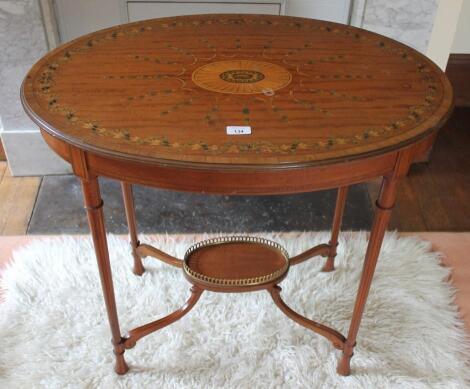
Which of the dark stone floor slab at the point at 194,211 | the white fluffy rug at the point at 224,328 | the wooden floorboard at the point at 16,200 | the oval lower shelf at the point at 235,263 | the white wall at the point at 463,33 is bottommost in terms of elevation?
the wooden floorboard at the point at 16,200

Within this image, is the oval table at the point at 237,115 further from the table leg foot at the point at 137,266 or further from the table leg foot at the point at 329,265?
the table leg foot at the point at 329,265

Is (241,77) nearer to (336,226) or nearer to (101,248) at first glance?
(101,248)

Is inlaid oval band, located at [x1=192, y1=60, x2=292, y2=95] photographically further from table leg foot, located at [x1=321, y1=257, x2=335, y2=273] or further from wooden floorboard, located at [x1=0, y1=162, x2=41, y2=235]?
wooden floorboard, located at [x1=0, y1=162, x2=41, y2=235]

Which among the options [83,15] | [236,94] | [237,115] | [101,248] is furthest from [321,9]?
[101,248]

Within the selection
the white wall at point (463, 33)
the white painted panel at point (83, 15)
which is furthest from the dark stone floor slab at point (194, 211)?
the white wall at point (463, 33)

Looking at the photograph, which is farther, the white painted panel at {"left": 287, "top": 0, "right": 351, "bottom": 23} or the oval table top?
the white painted panel at {"left": 287, "top": 0, "right": 351, "bottom": 23}

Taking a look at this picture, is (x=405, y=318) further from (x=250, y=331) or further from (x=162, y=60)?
(x=162, y=60)

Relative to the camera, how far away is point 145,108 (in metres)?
1.13

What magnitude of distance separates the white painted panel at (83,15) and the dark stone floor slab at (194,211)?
24.8 inches

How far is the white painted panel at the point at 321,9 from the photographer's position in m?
2.17

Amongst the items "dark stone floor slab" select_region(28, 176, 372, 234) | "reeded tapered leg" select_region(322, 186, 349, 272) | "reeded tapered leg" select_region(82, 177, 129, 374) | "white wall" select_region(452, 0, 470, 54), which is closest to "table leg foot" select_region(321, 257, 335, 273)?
"reeded tapered leg" select_region(322, 186, 349, 272)

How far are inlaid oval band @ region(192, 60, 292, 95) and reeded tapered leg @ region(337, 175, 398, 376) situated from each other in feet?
1.13

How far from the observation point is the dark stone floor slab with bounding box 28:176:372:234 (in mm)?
2053

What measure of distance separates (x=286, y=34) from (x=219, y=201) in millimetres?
851
